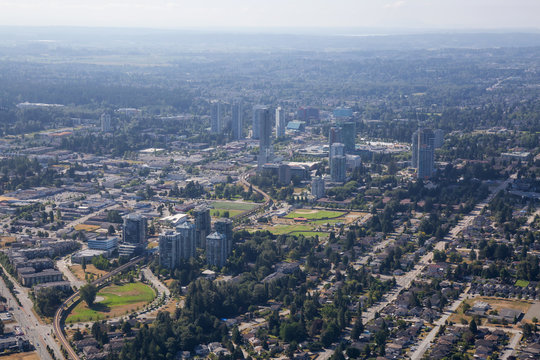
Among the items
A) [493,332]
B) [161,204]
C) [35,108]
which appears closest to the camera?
[493,332]

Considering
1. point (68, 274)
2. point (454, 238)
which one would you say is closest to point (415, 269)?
point (454, 238)

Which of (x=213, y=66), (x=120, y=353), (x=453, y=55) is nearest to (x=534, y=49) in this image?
(x=453, y=55)

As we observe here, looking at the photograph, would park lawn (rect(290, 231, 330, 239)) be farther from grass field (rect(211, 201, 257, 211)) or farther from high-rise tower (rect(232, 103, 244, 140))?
high-rise tower (rect(232, 103, 244, 140))

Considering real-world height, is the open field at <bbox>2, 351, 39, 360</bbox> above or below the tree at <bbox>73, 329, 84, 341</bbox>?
below

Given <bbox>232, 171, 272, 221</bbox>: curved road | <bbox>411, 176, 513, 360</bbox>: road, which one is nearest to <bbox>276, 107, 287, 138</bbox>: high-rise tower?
<bbox>232, 171, 272, 221</bbox>: curved road

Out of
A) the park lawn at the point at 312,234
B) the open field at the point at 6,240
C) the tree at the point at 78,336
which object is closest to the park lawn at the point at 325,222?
the park lawn at the point at 312,234

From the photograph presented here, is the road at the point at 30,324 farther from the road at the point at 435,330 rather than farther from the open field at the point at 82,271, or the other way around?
the road at the point at 435,330

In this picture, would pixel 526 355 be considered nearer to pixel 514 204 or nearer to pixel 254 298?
pixel 254 298
